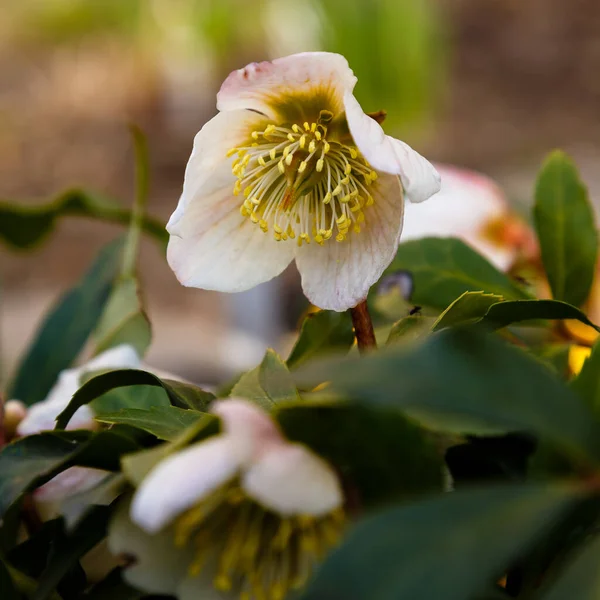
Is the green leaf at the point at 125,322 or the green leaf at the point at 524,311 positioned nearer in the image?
the green leaf at the point at 524,311

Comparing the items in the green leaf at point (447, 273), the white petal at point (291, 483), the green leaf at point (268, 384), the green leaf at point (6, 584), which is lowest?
the green leaf at point (6, 584)

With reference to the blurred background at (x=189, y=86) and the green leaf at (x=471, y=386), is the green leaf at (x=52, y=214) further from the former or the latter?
the blurred background at (x=189, y=86)

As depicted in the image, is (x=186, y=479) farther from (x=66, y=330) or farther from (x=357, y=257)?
(x=66, y=330)

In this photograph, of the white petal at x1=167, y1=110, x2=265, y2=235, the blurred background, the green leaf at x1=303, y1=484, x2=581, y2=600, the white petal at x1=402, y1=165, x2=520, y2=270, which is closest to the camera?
the green leaf at x1=303, y1=484, x2=581, y2=600

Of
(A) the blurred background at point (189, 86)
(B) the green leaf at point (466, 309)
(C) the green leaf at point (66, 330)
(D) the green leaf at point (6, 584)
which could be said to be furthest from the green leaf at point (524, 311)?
(A) the blurred background at point (189, 86)

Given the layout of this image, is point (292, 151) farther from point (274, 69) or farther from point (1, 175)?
point (1, 175)

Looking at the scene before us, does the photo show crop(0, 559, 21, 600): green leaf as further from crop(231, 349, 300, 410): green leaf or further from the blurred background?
the blurred background

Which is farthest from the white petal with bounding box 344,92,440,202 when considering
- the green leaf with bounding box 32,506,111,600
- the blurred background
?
the blurred background
